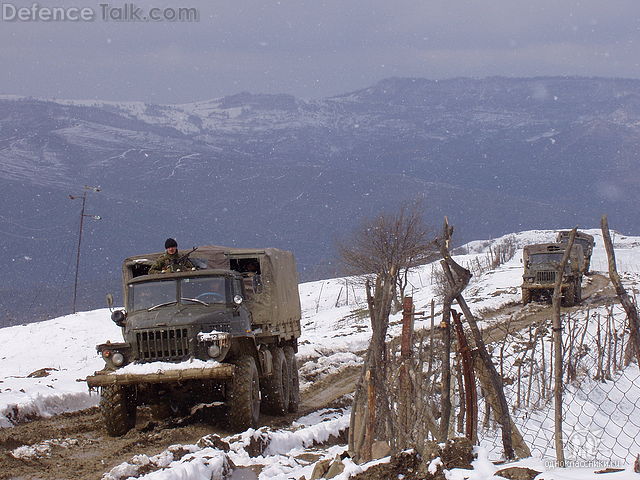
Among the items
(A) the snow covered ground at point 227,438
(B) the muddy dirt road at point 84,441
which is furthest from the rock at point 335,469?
(B) the muddy dirt road at point 84,441

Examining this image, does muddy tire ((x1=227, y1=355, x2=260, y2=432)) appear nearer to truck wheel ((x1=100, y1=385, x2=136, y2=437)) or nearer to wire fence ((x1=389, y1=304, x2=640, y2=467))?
truck wheel ((x1=100, y1=385, x2=136, y2=437))

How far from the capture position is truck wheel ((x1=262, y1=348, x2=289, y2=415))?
1418 centimetres

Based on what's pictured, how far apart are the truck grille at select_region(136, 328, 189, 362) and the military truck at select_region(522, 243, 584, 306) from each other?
2827 cm

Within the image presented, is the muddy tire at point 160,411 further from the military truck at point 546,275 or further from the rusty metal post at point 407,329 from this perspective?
the military truck at point 546,275

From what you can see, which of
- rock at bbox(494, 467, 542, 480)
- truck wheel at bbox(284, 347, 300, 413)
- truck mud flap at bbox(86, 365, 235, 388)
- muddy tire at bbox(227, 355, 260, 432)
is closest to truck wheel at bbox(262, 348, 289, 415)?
truck wheel at bbox(284, 347, 300, 413)

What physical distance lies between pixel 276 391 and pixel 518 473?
30.0 ft

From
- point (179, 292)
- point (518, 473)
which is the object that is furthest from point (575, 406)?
point (518, 473)

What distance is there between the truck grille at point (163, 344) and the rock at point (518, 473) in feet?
24.5

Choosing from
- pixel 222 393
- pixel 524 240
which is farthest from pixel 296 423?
pixel 524 240

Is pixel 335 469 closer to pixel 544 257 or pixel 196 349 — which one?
pixel 196 349

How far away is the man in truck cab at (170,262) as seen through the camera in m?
13.7

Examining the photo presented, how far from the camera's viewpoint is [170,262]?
1379 cm

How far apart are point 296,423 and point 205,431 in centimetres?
201

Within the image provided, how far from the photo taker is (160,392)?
A: 42.1ft
